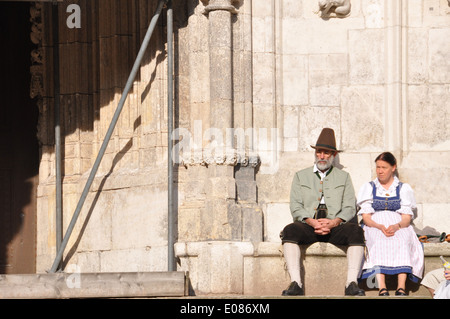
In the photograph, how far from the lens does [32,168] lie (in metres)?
16.3

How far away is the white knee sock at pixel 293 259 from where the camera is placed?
13.4 meters

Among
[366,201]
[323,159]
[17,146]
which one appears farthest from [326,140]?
[17,146]

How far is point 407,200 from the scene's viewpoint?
45.4ft

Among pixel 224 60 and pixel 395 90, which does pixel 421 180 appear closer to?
pixel 395 90

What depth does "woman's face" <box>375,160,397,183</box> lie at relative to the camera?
45.7 feet

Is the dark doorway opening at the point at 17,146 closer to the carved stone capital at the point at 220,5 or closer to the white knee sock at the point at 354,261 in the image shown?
the carved stone capital at the point at 220,5

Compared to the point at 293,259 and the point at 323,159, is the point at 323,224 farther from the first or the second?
the point at 323,159

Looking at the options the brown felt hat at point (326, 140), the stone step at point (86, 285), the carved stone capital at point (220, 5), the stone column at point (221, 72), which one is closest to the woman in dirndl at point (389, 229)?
the brown felt hat at point (326, 140)

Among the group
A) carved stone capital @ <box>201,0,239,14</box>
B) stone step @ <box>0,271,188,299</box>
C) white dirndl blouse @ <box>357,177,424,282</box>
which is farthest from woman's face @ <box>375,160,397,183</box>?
stone step @ <box>0,271,188,299</box>

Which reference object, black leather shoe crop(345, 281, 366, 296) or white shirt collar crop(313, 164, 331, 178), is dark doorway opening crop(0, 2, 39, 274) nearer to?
white shirt collar crop(313, 164, 331, 178)

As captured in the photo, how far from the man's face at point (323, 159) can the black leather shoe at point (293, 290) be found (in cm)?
134

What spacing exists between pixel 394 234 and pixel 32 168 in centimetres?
467
